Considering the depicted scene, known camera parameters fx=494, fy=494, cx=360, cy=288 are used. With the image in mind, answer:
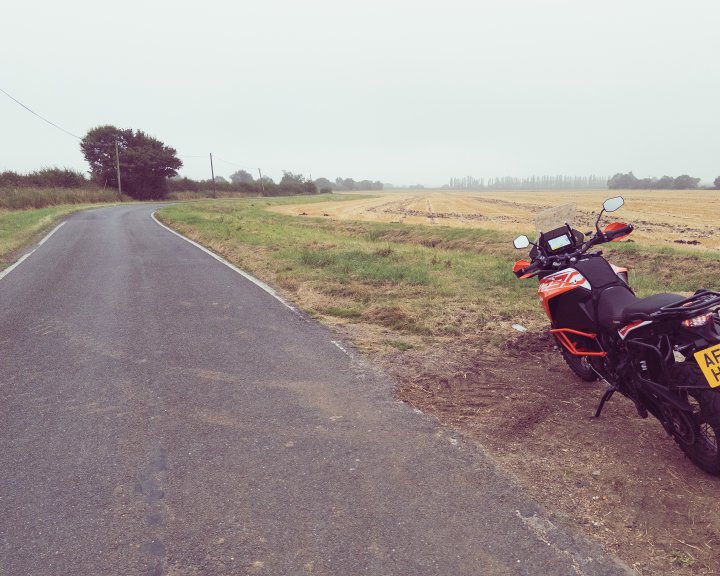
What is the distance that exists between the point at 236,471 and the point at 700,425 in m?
2.93

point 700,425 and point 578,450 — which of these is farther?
point 578,450

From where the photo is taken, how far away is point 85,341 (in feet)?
19.3

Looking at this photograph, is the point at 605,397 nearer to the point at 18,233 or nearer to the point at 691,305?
the point at 691,305

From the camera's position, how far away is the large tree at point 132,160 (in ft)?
179

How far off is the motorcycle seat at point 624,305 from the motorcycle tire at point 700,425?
0.38 m

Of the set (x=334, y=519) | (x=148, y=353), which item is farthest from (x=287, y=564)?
(x=148, y=353)

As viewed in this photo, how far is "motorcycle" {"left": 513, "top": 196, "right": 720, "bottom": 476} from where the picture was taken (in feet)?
9.41

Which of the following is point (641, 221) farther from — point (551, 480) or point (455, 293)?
point (551, 480)

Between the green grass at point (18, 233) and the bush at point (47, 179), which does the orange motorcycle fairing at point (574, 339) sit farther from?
the bush at point (47, 179)

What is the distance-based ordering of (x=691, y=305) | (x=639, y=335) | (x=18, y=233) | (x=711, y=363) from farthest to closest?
(x=18, y=233) < (x=639, y=335) < (x=691, y=305) < (x=711, y=363)

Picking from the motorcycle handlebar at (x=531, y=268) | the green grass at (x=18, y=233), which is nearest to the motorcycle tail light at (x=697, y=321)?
the motorcycle handlebar at (x=531, y=268)

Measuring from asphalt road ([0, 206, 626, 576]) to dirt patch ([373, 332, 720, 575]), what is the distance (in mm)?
214

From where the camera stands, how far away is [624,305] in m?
3.56

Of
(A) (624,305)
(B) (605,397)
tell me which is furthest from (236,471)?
(A) (624,305)
